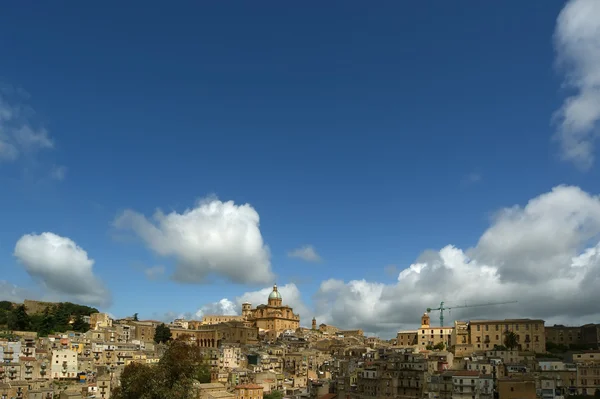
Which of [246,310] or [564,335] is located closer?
[564,335]

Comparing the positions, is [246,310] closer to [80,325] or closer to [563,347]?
[80,325]

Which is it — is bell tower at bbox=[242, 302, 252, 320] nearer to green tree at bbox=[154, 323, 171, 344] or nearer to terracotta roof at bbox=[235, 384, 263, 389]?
green tree at bbox=[154, 323, 171, 344]

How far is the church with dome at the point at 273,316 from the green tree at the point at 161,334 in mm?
27088

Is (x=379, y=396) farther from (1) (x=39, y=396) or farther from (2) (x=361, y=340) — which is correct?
(2) (x=361, y=340)

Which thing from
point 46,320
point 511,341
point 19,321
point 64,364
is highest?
point 46,320

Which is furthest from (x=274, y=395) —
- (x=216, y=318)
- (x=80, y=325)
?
(x=216, y=318)

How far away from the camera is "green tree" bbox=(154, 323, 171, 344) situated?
10512 cm

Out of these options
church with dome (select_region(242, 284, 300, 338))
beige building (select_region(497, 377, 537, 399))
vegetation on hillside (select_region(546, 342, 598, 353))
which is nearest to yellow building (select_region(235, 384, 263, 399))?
beige building (select_region(497, 377, 537, 399))

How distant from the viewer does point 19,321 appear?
306ft

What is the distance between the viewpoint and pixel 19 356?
7219 cm

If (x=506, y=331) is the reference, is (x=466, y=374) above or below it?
below

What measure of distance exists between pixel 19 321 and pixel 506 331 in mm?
78649

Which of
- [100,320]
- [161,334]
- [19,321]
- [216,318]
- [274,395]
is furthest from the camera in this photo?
[216,318]

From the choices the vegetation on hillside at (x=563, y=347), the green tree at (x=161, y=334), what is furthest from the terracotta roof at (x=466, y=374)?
the green tree at (x=161, y=334)
